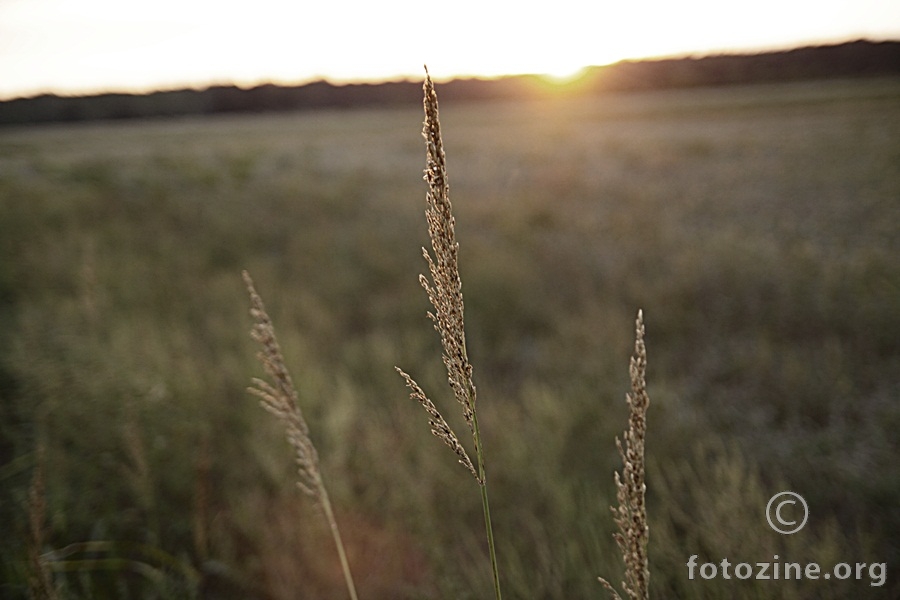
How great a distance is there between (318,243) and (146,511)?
489 cm

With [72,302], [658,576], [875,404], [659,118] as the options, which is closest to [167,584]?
[658,576]

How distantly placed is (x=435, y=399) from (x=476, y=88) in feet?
286

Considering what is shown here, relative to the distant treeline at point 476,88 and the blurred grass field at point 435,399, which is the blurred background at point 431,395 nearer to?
the blurred grass field at point 435,399

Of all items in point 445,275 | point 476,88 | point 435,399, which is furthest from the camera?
point 476,88

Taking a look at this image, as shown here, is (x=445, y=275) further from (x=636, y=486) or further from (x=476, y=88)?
(x=476, y=88)

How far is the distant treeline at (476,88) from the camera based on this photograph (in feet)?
201

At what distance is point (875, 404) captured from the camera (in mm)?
3156

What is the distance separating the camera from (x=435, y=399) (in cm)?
352

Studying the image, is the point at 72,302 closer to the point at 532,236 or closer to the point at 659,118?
the point at 532,236

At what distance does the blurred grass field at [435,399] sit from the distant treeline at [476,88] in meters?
50.4

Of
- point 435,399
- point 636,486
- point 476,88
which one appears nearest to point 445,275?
point 636,486

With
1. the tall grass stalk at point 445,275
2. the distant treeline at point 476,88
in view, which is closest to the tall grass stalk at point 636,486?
the tall grass stalk at point 445,275

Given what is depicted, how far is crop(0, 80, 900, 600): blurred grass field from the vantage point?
2.17 meters

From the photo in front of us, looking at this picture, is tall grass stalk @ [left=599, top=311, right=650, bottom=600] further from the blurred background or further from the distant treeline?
the distant treeline
